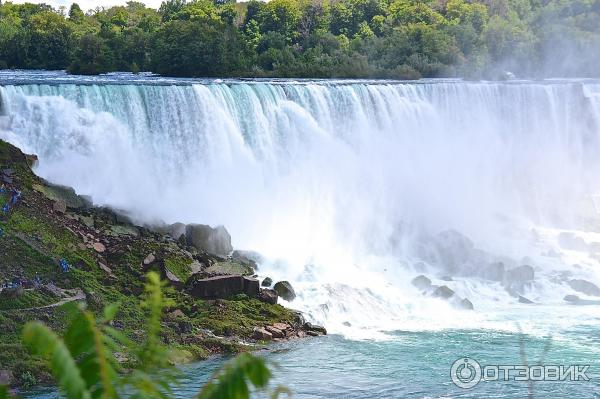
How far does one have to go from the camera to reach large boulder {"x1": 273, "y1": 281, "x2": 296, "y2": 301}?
19125 millimetres

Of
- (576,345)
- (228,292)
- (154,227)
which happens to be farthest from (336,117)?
(576,345)

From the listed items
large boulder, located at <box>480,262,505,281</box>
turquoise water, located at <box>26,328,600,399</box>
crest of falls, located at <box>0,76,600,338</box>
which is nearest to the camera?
turquoise water, located at <box>26,328,600,399</box>

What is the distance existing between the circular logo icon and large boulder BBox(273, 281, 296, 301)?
4498 mm

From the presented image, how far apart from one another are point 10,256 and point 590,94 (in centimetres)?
2491

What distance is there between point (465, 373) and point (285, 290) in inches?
208

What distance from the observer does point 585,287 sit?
22547 mm

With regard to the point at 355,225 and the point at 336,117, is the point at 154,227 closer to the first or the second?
the point at 355,225

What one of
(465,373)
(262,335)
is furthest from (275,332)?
(465,373)

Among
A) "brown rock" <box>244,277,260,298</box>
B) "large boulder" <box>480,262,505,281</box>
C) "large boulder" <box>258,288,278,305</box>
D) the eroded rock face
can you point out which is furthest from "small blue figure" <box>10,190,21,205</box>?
"large boulder" <box>480,262,505,281</box>

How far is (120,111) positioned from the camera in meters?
24.1

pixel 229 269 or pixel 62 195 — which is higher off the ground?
pixel 62 195

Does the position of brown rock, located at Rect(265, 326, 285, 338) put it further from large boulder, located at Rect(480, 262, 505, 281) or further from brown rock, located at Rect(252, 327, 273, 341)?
large boulder, located at Rect(480, 262, 505, 281)

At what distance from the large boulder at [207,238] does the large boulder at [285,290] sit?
6.28 feet

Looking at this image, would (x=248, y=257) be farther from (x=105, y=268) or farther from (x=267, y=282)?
(x=105, y=268)
